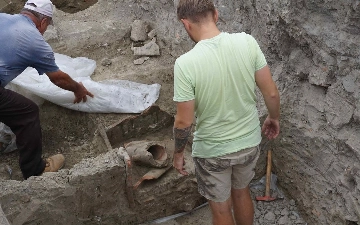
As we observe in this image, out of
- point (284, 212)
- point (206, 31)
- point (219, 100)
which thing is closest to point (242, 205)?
point (284, 212)

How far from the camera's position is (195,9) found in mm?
2961

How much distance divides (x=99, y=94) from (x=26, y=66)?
1024mm

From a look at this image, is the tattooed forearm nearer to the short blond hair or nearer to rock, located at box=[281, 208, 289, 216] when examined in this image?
the short blond hair

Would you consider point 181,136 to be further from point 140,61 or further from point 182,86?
point 140,61

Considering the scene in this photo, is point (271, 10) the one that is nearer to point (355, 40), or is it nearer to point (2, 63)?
point (355, 40)

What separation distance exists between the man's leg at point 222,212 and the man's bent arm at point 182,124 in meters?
0.41

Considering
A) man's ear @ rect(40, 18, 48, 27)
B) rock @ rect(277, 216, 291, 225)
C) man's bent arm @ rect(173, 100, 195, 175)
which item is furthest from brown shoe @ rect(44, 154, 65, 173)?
rock @ rect(277, 216, 291, 225)

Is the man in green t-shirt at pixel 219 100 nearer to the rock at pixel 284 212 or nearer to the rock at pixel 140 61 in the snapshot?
the rock at pixel 284 212

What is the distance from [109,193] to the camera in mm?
4016

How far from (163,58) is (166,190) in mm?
2062

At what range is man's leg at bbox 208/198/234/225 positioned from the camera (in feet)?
11.7

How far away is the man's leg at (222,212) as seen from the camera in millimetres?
3572

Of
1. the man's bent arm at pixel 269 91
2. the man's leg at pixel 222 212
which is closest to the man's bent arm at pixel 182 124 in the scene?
the man's leg at pixel 222 212

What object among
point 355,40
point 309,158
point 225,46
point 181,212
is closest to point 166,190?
point 181,212
